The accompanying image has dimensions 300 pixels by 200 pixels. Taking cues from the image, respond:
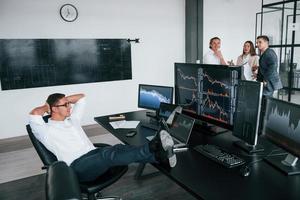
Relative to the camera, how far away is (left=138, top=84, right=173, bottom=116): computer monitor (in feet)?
8.35

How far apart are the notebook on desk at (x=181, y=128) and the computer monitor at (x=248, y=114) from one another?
0.32 m

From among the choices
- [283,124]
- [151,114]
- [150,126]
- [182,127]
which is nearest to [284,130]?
[283,124]

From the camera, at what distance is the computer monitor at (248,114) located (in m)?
1.66

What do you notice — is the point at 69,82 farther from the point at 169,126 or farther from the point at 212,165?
the point at 212,165

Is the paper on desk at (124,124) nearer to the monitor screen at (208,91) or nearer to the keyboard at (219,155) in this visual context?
the monitor screen at (208,91)

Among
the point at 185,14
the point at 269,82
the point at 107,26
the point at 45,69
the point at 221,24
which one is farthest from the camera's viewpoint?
the point at 221,24

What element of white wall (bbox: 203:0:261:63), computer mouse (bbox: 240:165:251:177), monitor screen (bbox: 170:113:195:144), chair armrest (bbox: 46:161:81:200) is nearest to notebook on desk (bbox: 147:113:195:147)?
monitor screen (bbox: 170:113:195:144)

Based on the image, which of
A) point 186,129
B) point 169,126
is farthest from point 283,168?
point 169,126

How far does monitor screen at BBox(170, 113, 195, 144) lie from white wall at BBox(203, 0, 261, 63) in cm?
403

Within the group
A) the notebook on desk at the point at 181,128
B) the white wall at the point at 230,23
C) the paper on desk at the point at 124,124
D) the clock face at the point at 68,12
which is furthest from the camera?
the white wall at the point at 230,23

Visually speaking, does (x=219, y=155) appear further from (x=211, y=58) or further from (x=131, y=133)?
(x=211, y=58)

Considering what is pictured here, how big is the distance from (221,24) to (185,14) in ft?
3.20

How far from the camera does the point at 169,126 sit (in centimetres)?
210

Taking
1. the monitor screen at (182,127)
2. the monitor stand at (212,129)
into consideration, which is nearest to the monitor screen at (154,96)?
the monitor stand at (212,129)
